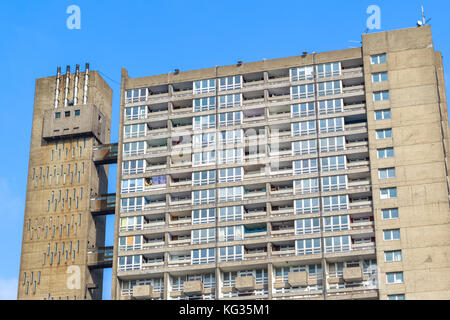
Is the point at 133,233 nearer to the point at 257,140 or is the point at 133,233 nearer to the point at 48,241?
the point at 48,241

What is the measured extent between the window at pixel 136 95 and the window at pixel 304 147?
25.7 m

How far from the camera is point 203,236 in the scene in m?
105

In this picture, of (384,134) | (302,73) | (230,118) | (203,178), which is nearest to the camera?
(384,134)

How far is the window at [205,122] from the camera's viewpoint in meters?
112

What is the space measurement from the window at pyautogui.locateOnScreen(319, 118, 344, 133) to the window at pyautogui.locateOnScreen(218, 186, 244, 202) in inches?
575

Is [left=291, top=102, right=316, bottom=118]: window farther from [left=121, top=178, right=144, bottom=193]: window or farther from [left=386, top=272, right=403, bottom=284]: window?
[left=386, top=272, right=403, bottom=284]: window

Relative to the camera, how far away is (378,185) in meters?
101

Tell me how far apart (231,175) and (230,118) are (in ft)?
30.2

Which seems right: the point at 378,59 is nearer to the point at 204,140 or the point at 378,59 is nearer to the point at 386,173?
the point at 386,173

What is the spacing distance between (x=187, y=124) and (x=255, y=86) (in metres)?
12.0

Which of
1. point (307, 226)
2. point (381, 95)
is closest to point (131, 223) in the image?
point (307, 226)

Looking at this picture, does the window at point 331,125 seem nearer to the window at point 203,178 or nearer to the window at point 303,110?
the window at point 303,110

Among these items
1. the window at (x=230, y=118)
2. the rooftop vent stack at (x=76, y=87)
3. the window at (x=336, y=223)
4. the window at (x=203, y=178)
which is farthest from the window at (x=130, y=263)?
the rooftop vent stack at (x=76, y=87)

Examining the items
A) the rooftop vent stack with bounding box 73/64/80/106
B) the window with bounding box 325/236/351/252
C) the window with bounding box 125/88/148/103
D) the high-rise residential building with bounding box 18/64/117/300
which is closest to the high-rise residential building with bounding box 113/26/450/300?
the window with bounding box 325/236/351/252
